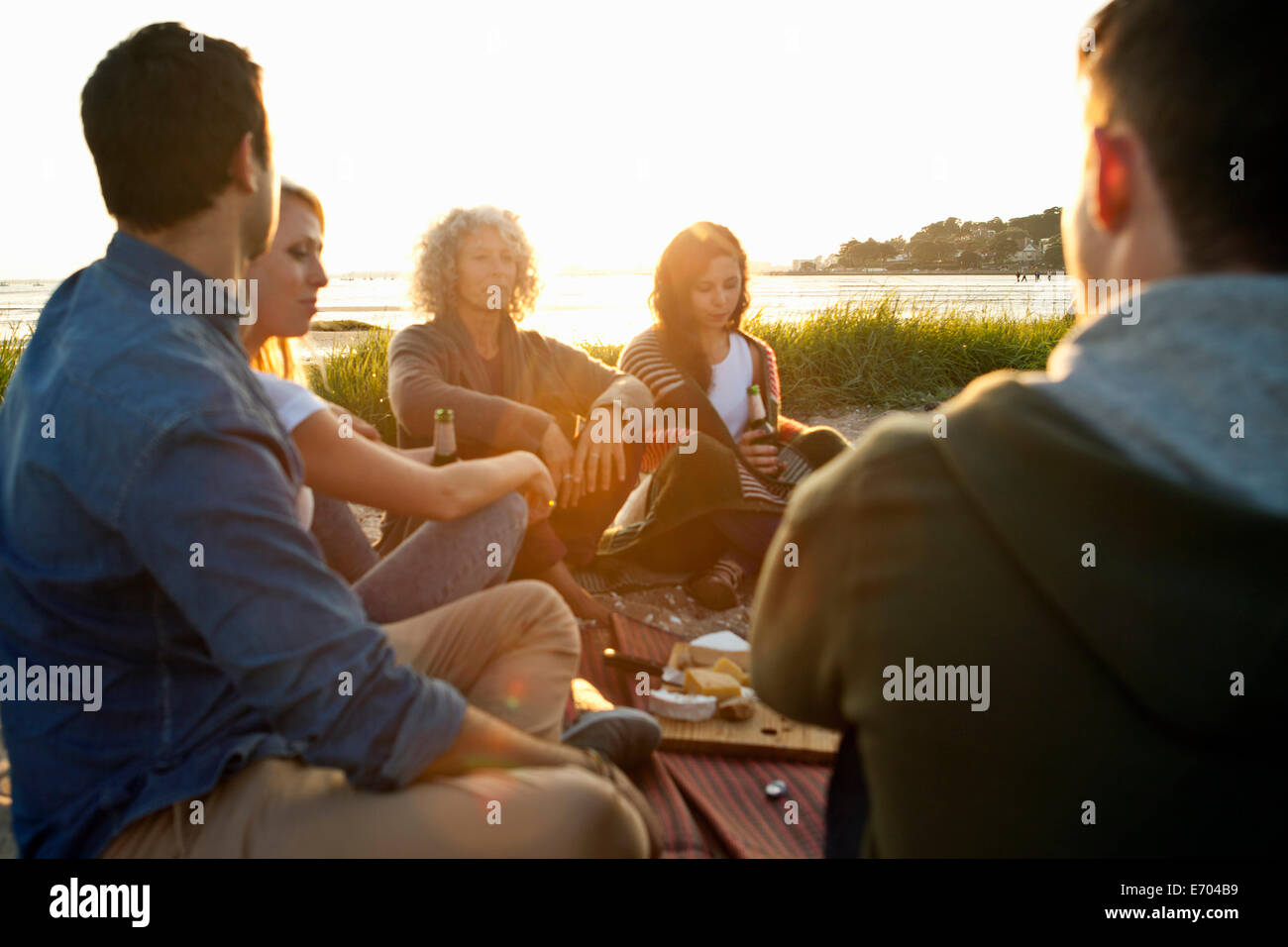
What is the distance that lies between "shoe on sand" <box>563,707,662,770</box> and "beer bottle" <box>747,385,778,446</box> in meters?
3.12

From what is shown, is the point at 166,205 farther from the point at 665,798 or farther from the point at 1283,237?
the point at 665,798

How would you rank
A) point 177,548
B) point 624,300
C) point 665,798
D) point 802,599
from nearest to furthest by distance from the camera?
Result: point 802,599
point 177,548
point 665,798
point 624,300

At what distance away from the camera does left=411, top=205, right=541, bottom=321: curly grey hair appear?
4.86 meters

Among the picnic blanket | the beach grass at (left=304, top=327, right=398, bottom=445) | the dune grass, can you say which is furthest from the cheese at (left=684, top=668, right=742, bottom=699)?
the dune grass

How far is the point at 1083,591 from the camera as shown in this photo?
3.45 feet

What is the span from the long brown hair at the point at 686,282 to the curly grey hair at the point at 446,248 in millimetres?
1029

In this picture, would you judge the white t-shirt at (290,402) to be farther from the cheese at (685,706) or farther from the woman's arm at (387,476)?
the cheese at (685,706)

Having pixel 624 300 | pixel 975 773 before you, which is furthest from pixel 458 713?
pixel 624 300

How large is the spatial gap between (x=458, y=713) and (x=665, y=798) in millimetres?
1384

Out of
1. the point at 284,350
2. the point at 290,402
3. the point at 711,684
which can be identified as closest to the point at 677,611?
the point at 711,684

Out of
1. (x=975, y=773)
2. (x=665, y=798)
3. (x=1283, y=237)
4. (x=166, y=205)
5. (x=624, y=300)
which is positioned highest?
(x=624, y=300)

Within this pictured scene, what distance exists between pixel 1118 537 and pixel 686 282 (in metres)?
4.78

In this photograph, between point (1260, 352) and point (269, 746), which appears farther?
point (269, 746)

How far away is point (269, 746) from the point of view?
1.65 meters
